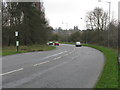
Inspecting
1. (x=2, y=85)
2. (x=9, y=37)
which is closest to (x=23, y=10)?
(x=9, y=37)

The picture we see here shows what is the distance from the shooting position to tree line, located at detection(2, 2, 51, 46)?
1712 inches

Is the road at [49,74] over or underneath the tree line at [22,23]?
underneath

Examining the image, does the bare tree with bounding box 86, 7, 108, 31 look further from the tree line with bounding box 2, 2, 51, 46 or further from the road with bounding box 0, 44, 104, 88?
the road with bounding box 0, 44, 104, 88

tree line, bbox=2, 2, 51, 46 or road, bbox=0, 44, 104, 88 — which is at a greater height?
tree line, bbox=2, 2, 51, 46

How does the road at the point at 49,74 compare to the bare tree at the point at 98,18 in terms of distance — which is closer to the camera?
the road at the point at 49,74

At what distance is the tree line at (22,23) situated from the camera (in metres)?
43.5

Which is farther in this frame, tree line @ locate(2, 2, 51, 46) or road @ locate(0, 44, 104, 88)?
tree line @ locate(2, 2, 51, 46)

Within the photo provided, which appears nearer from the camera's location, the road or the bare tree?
the road

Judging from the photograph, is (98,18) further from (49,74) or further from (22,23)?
(49,74)

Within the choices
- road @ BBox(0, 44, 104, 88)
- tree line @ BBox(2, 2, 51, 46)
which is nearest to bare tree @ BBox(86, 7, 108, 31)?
tree line @ BBox(2, 2, 51, 46)

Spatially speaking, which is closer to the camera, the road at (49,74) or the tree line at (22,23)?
the road at (49,74)

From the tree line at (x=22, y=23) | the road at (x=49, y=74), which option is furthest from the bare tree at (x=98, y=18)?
the road at (x=49, y=74)

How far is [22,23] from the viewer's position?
153 ft

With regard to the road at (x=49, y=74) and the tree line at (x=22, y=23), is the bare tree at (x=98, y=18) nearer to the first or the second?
the tree line at (x=22, y=23)
